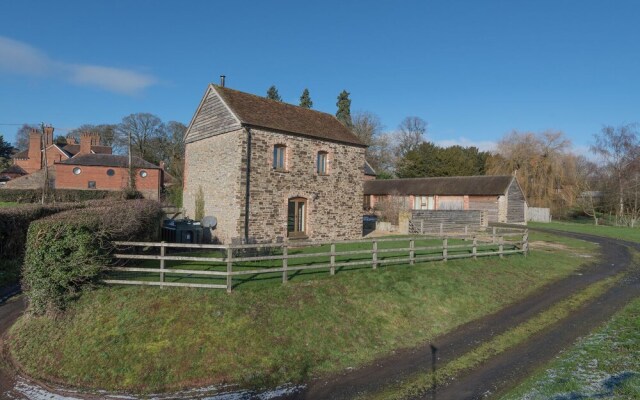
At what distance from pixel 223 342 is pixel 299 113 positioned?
691 inches

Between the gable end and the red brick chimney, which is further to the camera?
the red brick chimney

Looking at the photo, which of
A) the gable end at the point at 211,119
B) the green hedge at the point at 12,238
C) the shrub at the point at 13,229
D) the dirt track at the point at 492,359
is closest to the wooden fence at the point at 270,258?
the dirt track at the point at 492,359

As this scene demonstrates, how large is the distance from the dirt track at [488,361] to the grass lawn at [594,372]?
1.04 ft

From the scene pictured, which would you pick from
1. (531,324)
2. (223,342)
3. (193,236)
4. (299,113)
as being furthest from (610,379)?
(299,113)

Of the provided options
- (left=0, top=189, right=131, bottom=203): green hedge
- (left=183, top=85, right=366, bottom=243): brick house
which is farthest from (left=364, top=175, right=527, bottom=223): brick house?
(left=0, top=189, right=131, bottom=203): green hedge

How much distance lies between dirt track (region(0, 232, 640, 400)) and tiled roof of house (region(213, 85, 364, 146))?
12484mm

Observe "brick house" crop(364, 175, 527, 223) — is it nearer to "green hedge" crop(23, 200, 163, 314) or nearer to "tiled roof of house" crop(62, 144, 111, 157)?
"green hedge" crop(23, 200, 163, 314)

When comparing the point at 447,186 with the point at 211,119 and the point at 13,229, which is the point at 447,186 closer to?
the point at 211,119

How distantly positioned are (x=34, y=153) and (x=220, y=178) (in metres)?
55.3

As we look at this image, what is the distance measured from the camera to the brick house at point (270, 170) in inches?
756

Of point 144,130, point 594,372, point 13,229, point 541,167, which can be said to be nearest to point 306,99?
Answer: point 144,130

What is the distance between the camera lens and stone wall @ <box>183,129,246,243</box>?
1880 cm

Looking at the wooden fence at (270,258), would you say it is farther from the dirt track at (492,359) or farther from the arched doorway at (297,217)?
the dirt track at (492,359)

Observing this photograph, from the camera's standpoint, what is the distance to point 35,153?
59.7 m
